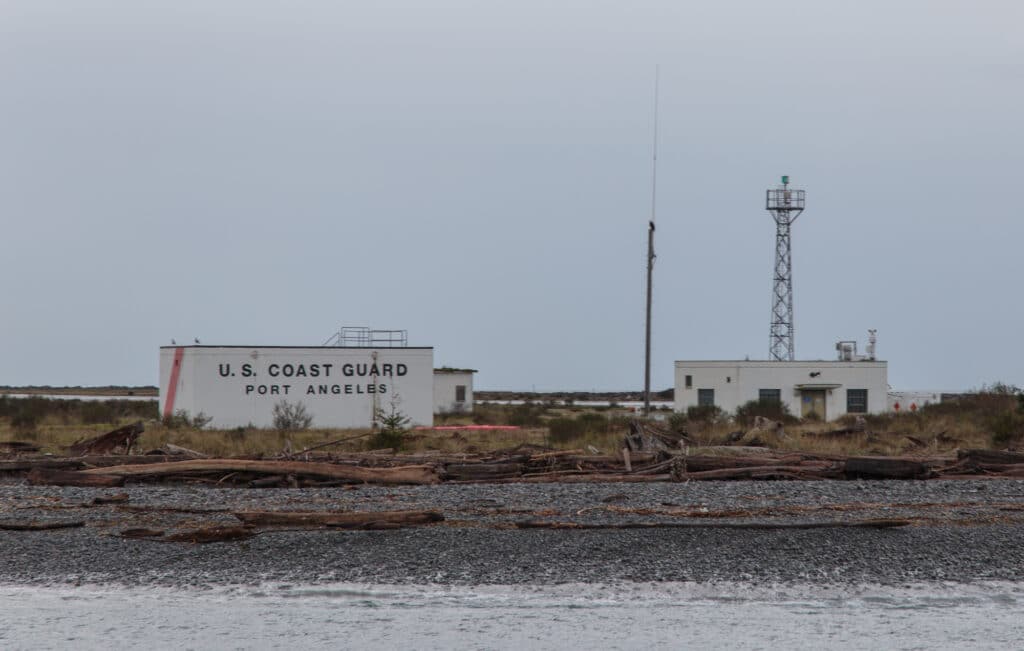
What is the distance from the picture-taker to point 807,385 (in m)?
49.6

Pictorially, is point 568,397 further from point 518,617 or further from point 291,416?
point 518,617

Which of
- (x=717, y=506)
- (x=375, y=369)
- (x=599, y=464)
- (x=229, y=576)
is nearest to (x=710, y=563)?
(x=717, y=506)

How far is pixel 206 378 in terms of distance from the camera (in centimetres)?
4159

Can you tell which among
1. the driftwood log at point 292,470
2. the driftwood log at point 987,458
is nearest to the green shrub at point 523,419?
the driftwood log at point 987,458

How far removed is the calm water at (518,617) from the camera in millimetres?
10289

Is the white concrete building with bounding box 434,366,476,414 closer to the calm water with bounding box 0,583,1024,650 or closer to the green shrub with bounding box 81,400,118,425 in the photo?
the green shrub with bounding box 81,400,118,425

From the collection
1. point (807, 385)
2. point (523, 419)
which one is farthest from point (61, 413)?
point (807, 385)

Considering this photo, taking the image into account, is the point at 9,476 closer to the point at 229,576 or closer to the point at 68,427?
the point at 229,576

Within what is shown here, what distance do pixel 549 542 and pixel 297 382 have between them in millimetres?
29615

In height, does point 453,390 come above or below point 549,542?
above

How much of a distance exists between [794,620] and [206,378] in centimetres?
3338

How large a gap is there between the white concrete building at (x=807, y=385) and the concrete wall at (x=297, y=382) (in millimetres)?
13135

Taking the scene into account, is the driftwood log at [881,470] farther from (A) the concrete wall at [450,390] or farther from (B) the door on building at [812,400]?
(A) the concrete wall at [450,390]

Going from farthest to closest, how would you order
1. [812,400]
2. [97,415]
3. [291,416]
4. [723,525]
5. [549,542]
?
[812,400] < [97,415] < [291,416] < [723,525] < [549,542]
